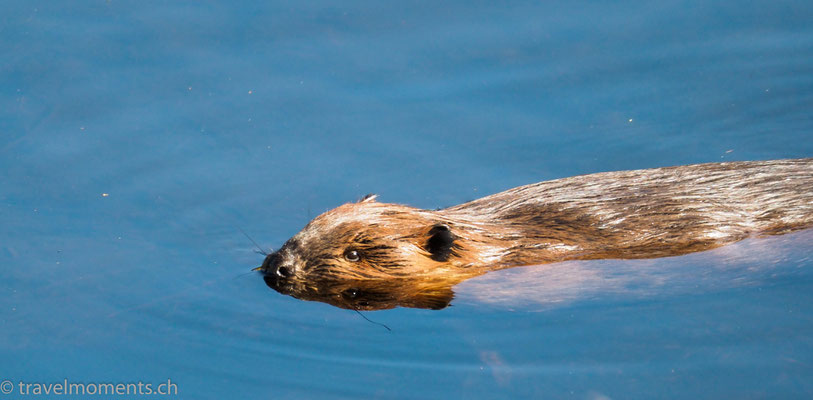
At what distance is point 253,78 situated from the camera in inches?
341

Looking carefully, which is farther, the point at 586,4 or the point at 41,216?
the point at 586,4

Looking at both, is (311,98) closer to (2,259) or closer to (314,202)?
(314,202)

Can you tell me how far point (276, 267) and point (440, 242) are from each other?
3.50 ft

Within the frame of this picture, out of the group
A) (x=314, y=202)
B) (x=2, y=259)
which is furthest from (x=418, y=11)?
(x=2, y=259)

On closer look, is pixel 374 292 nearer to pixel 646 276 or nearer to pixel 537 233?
pixel 537 233

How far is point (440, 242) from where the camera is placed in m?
6.54

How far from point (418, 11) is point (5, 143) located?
3.74 meters

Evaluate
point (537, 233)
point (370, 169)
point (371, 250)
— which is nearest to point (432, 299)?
point (371, 250)

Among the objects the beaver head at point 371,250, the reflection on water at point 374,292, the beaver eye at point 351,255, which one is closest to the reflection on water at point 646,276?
the reflection on water at point 374,292

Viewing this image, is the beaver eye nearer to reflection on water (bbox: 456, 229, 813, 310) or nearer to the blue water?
the blue water

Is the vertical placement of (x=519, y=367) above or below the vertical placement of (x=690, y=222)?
below

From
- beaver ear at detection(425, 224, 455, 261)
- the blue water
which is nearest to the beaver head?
beaver ear at detection(425, 224, 455, 261)

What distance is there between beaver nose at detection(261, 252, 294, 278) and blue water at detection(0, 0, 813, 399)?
13 cm

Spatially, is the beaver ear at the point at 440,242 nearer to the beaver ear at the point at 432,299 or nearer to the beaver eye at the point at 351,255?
the beaver ear at the point at 432,299
